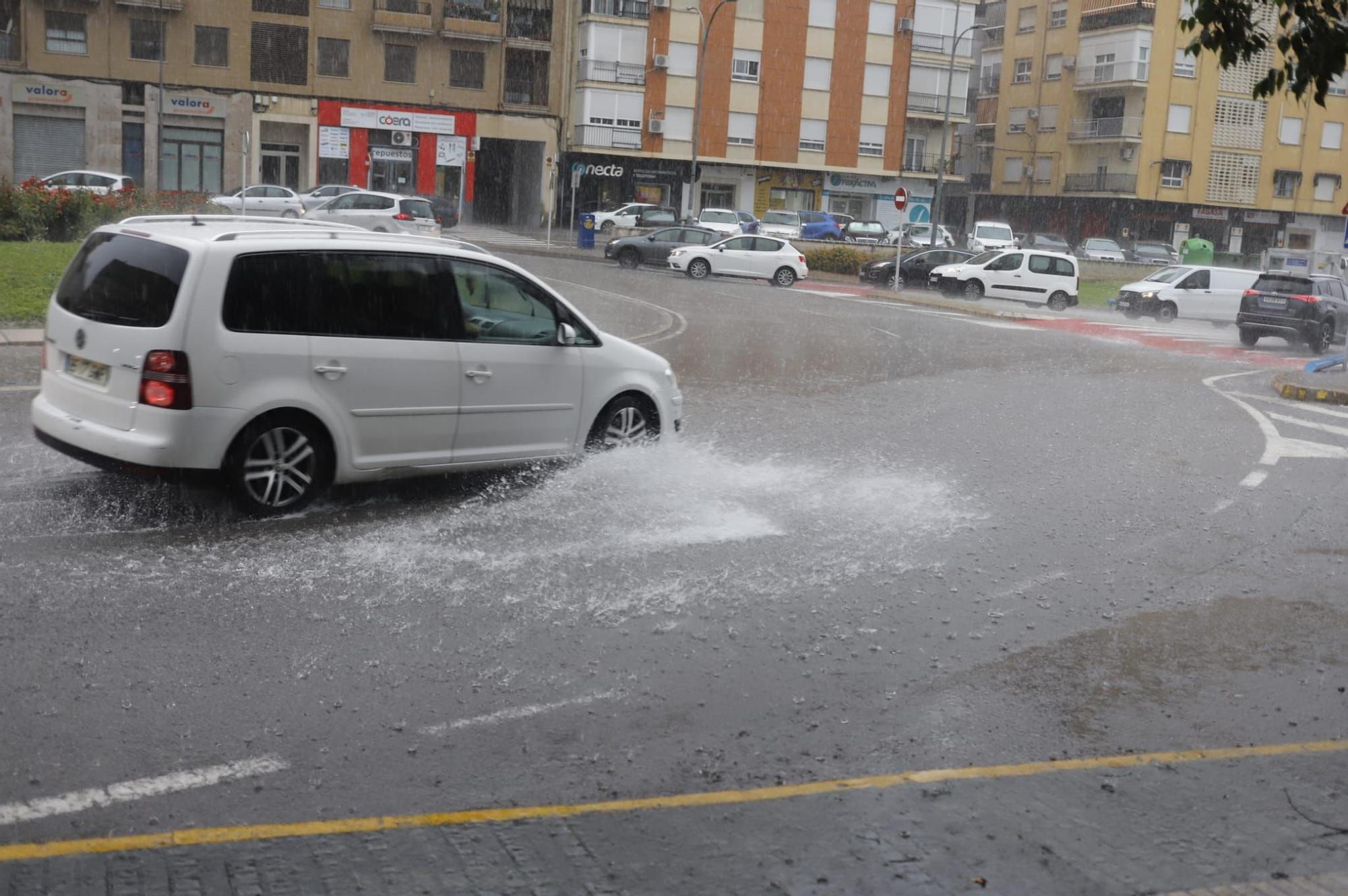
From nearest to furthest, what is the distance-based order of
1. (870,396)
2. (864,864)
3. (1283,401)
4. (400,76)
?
1. (864,864)
2. (870,396)
3. (1283,401)
4. (400,76)

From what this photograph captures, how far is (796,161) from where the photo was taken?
6744cm

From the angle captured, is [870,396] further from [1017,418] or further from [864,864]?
[864,864]

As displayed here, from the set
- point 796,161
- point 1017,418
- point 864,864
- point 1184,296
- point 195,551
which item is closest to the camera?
point 864,864

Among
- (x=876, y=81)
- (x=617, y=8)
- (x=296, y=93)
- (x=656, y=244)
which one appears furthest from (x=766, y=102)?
(x=656, y=244)

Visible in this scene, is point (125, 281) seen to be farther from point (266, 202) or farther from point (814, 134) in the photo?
point (814, 134)

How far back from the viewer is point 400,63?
59.4 meters

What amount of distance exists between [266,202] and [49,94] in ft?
55.1

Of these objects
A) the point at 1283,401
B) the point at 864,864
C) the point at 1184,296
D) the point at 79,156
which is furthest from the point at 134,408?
the point at 79,156

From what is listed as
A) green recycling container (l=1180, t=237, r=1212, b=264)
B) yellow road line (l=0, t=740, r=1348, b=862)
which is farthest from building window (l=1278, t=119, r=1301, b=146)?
yellow road line (l=0, t=740, r=1348, b=862)

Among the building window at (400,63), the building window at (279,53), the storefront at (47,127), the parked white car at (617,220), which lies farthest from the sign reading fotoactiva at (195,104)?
the parked white car at (617,220)

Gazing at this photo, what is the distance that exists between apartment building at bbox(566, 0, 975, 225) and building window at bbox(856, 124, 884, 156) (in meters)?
0.06

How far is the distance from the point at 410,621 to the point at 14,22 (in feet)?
180

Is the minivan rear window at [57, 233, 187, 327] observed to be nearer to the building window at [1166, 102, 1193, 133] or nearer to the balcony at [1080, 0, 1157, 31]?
the balcony at [1080, 0, 1157, 31]

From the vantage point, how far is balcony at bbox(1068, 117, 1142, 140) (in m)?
69.2
